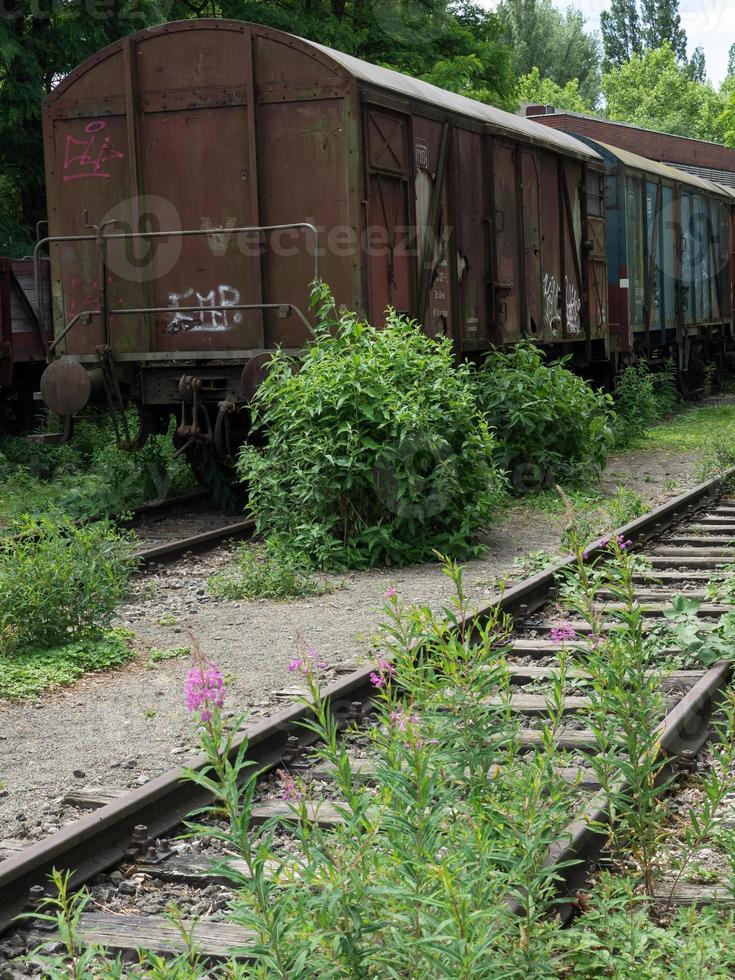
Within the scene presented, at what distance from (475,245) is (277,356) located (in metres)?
3.68

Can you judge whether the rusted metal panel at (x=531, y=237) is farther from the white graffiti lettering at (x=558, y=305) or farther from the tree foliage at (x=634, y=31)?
the tree foliage at (x=634, y=31)

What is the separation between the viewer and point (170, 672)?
613 centimetres

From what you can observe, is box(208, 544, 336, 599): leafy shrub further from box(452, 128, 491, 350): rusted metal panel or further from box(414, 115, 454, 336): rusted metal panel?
box(452, 128, 491, 350): rusted metal panel

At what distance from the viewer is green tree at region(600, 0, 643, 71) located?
318 ft

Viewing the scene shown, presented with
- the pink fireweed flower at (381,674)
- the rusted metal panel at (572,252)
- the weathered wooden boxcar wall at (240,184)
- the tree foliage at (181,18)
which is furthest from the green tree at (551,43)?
the pink fireweed flower at (381,674)

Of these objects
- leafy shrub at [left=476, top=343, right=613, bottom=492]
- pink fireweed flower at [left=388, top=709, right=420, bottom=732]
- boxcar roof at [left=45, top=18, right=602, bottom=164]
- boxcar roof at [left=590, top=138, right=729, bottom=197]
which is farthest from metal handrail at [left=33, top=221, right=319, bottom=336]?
boxcar roof at [left=590, top=138, right=729, bottom=197]

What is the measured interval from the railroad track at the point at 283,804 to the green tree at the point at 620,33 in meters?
97.8

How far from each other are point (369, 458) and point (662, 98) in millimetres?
89317

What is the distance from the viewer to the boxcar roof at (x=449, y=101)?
10.2 m

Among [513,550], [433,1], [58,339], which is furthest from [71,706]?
[433,1]

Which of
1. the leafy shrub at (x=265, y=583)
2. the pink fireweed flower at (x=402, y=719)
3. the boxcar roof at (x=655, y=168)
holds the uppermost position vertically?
the boxcar roof at (x=655, y=168)

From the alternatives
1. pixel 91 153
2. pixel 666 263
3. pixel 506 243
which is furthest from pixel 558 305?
pixel 666 263

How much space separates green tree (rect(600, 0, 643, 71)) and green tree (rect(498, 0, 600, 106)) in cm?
495

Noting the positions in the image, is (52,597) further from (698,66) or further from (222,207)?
(698,66)
